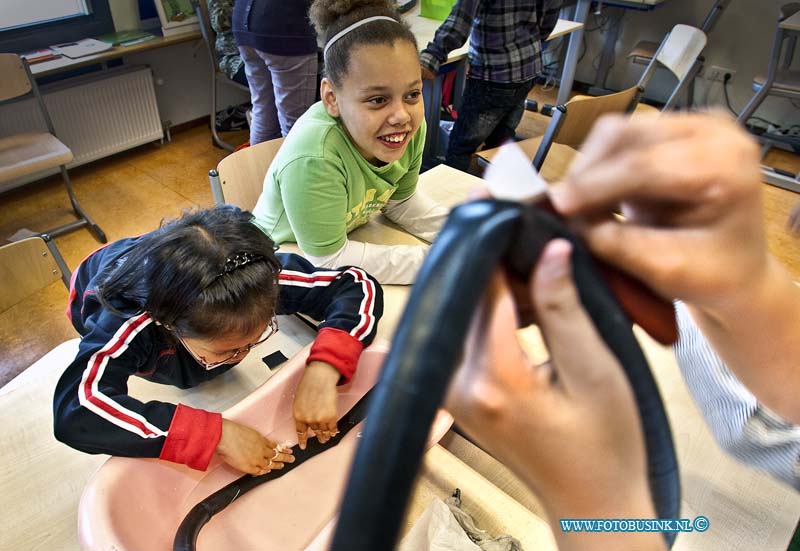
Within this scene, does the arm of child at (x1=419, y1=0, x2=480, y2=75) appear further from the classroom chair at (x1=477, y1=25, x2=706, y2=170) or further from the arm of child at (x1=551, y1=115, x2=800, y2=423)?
the arm of child at (x1=551, y1=115, x2=800, y2=423)

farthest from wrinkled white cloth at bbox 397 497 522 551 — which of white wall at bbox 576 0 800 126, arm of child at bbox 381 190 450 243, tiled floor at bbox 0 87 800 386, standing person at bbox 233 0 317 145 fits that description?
white wall at bbox 576 0 800 126

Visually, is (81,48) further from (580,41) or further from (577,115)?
(580,41)

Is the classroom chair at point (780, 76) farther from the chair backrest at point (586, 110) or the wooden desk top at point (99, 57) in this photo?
the wooden desk top at point (99, 57)

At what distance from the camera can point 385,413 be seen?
0.73ft

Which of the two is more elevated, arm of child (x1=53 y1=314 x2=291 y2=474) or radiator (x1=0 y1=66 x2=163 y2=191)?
arm of child (x1=53 y1=314 x2=291 y2=474)

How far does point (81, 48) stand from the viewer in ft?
7.91

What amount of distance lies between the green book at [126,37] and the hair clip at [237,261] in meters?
2.25

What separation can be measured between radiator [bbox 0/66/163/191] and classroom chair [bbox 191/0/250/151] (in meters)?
0.29

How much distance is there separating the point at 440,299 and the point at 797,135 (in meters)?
3.99

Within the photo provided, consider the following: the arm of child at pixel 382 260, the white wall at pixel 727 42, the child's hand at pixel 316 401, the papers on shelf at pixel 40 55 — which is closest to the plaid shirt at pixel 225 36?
the papers on shelf at pixel 40 55

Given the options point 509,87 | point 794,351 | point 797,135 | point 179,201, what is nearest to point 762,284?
point 794,351

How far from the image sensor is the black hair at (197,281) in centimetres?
76

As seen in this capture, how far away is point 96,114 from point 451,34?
189 cm

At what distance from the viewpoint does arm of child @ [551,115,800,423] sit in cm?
31
